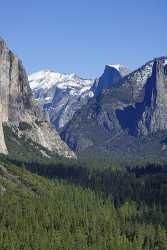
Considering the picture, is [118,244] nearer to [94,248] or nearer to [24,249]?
[94,248]

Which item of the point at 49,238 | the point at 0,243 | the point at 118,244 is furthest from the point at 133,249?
the point at 0,243

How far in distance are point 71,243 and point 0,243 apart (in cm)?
1741

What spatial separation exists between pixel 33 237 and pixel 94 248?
15.6 meters

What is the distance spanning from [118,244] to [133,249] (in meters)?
3.77

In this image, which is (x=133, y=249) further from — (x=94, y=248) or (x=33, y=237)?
(x=33, y=237)

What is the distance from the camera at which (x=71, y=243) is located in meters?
196

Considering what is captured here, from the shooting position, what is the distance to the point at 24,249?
186625mm

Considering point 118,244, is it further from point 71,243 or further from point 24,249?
point 24,249

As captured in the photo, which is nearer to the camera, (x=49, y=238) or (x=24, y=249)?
(x=24, y=249)

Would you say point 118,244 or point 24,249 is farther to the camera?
point 118,244

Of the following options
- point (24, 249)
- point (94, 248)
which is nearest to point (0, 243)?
point (24, 249)

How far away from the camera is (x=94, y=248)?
634 ft

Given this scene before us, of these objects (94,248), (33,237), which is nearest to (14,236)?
(33,237)

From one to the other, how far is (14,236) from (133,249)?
28.5 metres
